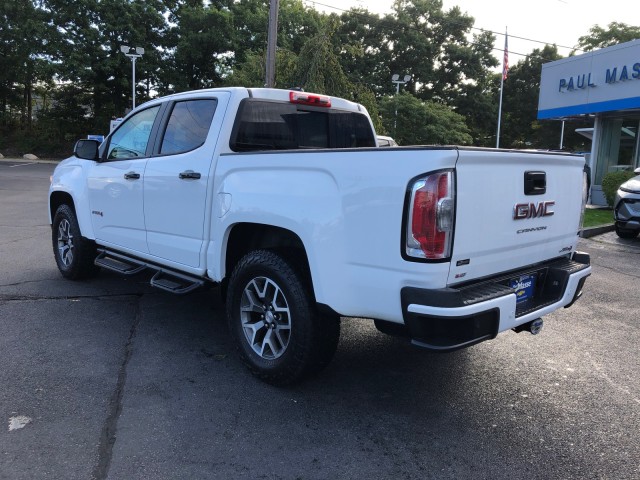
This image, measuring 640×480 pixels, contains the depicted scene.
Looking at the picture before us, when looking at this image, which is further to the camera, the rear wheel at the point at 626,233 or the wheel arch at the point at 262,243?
the rear wheel at the point at 626,233

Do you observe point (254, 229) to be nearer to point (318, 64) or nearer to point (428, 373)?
point (428, 373)

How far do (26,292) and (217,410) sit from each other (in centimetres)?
343

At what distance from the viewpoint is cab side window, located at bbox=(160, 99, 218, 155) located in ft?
13.9

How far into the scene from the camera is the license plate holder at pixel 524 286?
3318 millimetres

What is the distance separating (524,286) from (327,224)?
1367 mm

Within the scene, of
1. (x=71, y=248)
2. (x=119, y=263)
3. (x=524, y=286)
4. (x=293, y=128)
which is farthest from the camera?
(x=71, y=248)

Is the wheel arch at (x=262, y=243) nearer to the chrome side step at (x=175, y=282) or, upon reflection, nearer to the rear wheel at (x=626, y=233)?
the chrome side step at (x=175, y=282)

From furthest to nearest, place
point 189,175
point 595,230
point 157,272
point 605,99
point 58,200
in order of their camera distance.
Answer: point 605,99
point 595,230
point 58,200
point 157,272
point 189,175

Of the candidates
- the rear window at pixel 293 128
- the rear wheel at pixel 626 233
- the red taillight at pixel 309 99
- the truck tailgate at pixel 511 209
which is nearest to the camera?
the truck tailgate at pixel 511 209

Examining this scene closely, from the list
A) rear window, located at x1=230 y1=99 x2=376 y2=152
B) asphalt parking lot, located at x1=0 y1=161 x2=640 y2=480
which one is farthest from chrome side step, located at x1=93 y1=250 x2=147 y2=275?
rear window, located at x1=230 y1=99 x2=376 y2=152

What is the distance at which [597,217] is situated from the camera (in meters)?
13.2

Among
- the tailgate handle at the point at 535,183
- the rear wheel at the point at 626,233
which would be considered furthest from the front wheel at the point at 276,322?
the rear wheel at the point at 626,233

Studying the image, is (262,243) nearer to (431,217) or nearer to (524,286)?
(431,217)

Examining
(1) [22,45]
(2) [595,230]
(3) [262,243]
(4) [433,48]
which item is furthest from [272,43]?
(4) [433,48]
